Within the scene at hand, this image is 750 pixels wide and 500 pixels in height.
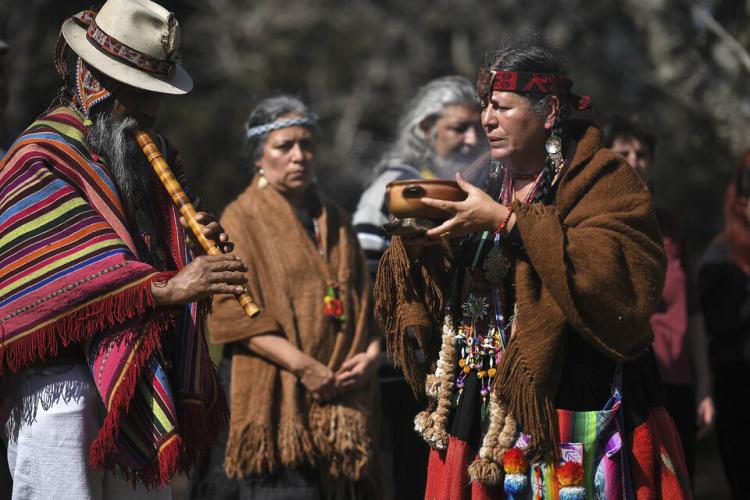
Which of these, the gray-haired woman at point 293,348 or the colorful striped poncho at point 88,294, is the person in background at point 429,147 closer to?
the gray-haired woman at point 293,348

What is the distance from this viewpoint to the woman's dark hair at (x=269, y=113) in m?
5.25

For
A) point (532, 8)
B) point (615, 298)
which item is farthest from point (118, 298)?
point (532, 8)

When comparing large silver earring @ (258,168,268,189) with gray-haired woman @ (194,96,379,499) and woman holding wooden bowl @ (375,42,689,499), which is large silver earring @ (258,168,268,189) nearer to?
gray-haired woman @ (194,96,379,499)

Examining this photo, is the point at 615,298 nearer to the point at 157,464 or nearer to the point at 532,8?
the point at 157,464

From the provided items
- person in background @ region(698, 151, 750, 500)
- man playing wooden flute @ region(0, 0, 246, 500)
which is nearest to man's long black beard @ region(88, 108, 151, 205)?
man playing wooden flute @ region(0, 0, 246, 500)

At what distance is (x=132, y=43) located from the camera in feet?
12.0

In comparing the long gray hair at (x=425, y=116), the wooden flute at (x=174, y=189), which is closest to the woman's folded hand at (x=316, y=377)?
the wooden flute at (x=174, y=189)

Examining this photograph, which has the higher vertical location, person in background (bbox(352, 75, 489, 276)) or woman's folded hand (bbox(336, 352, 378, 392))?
person in background (bbox(352, 75, 489, 276))

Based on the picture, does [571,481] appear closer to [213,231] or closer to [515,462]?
[515,462]

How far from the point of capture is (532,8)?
11070 mm

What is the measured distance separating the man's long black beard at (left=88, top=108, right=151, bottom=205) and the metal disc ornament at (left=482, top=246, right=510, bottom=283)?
1.19 m

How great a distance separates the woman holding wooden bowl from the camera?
10.5 feet

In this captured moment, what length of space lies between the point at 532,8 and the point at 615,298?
830cm

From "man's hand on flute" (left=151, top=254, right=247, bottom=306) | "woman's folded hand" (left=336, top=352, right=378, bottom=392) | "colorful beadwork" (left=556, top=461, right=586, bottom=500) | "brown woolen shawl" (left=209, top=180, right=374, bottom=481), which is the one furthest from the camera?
"woman's folded hand" (left=336, top=352, right=378, bottom=392)
